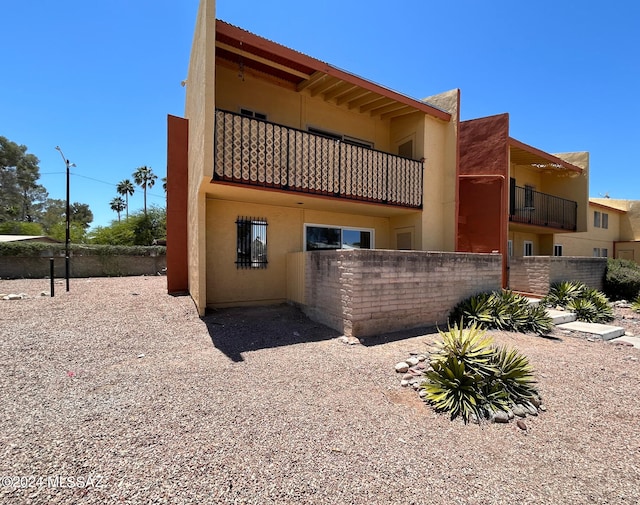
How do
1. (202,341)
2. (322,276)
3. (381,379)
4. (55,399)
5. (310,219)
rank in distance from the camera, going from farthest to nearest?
(310,219) < (322,276) < (202,341) < (381,379) < (55,399)

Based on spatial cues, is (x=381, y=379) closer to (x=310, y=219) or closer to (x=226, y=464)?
(x=226, y=464)

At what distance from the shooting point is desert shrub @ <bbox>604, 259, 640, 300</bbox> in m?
11.9

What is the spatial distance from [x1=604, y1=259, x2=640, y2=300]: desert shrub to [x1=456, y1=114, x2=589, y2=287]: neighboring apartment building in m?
3.30

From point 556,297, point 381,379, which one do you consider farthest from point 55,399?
point 556,297

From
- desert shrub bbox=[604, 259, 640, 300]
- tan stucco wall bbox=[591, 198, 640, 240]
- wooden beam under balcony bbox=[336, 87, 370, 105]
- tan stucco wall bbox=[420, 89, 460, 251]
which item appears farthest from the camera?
tan stucco wall bbox=[591, 198, 640, 240]

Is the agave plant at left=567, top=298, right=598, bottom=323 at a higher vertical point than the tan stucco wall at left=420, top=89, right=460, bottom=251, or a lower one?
lower

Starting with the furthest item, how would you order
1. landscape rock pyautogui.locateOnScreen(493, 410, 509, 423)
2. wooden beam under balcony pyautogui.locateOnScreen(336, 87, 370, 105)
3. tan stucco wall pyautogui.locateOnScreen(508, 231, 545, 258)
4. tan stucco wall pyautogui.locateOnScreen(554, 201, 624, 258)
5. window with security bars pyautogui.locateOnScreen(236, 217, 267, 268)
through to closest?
tan stucco wall pyautogui.locateOnScreen(554, 201, 624, 258) → tan stucco wall pyautogui.locateOnScreen(508, 231, 545, 258) → wooden beam under balcony pyautogui.locateOnScreen(336, 87, 370, 105) → window with security bars pyautogui.locateOnScreen(236, 217, 267, 268) → landscape rock pyautogui.locateOnScreen(493, 410, 509, 423)

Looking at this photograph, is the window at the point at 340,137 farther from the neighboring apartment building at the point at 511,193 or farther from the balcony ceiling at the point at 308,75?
the neighboring apartment building at the point at 511,193

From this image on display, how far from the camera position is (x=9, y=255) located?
15805 mm

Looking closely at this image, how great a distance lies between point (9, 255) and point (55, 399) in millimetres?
18088

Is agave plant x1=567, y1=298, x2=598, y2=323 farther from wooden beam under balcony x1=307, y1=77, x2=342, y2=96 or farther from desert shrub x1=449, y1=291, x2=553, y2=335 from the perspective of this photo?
wooden beam under balcony x1=307, y1=77, x2=342, y2=96

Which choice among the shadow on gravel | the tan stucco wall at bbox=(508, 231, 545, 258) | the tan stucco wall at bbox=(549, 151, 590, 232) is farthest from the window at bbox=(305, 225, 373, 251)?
the tan stucco wall at bbox=(549, 151, 590, 232)

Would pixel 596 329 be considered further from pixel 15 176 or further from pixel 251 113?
pixel 15 176

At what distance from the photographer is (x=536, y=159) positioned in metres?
14.1
